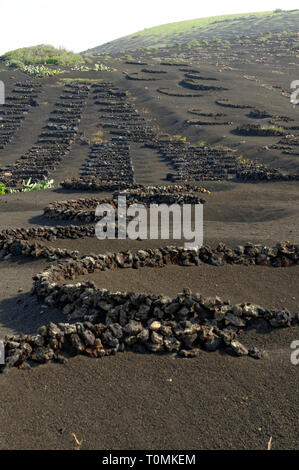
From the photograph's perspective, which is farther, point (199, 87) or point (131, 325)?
point (199, 87)

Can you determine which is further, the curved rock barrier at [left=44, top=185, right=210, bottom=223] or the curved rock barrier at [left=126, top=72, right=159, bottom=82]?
the curved rock barrier at [left=126, top=72, right=159, bottom=82]

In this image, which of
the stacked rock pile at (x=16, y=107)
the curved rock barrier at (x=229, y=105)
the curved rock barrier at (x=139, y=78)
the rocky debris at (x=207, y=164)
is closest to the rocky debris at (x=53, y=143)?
the stacked rock pile at (x=16, y=107)

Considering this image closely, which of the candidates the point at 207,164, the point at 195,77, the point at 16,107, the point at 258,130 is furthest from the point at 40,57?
the point at 207,164

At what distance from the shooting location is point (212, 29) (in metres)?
143

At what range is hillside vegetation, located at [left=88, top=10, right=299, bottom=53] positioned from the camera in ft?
419

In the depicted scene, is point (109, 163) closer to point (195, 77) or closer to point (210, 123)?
point (210, 123)

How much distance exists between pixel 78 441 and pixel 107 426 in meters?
0.46

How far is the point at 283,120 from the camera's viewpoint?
128 ft

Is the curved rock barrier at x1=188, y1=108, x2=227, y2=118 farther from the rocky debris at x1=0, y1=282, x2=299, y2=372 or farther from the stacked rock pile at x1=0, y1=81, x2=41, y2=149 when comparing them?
the rocky debris at x1=0, y1=282, x2=299, y2=372

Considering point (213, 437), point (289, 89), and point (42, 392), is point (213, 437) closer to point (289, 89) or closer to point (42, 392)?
point (42, 392)

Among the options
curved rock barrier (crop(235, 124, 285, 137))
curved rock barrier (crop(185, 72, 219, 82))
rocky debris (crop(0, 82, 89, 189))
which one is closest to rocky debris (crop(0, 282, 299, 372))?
rocky debris (crop(0, 82, 89, 189))

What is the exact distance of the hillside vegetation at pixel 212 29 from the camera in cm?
12775

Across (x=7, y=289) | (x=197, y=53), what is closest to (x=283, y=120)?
(x=7, y=289)

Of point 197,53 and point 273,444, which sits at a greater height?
point 197,53
